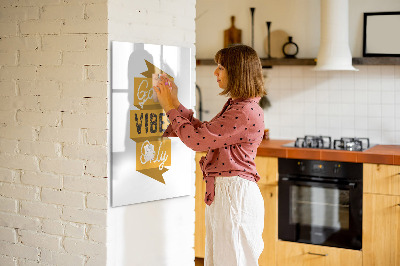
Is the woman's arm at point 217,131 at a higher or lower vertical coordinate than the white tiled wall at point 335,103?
lower

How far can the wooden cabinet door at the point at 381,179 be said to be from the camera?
3.73 metres

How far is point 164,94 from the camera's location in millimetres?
2738

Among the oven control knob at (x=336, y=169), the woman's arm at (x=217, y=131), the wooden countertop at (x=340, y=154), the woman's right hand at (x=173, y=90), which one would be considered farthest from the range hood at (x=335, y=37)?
the woman's arm at (x=217, y=131)

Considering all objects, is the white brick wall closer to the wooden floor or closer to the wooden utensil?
the wooden floor

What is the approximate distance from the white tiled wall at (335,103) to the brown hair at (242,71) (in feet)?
6.99

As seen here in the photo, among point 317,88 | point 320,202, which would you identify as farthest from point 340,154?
point 317,88

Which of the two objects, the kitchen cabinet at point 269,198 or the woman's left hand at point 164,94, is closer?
the woman's left hand at point 164,94

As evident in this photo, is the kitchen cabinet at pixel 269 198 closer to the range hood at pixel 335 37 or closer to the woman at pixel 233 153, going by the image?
the range hood at pixel 335 37

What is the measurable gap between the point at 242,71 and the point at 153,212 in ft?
2.88

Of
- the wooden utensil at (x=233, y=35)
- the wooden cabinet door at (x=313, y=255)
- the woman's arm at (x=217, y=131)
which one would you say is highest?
the wooden utensil at (x=233, y=35)

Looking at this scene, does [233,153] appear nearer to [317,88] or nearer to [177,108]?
[177,108]

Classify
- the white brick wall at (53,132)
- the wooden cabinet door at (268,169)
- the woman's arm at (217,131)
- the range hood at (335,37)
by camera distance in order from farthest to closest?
the range hood at (335,37) < the wooden cabinet door at (268,169) < the white brick wall at (53,132) < the woman's arm at (217,131)

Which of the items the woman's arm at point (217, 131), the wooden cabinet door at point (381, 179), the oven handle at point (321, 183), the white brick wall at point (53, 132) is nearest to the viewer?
the woman's arm at point (217, 131)

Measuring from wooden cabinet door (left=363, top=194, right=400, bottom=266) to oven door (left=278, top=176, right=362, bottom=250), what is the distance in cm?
6
